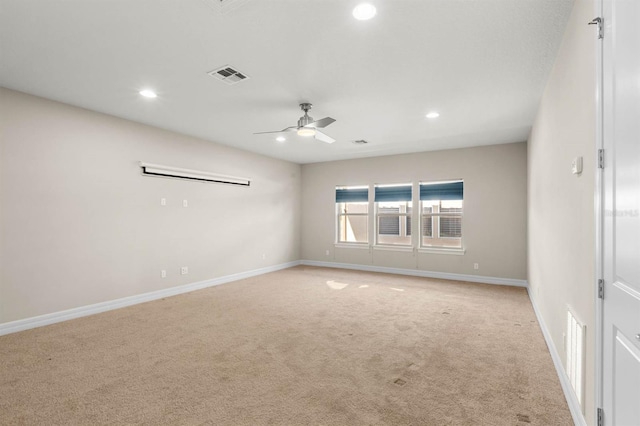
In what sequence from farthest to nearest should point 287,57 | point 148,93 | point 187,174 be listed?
1. point 187,174
2. point 148,93
3. point 287,57

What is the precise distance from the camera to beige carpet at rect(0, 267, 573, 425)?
6.67 feet

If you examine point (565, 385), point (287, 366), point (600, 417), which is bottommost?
point (287, 366)

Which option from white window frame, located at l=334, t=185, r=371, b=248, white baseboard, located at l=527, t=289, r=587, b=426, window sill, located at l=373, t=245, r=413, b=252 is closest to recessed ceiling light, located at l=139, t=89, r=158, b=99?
white baseboard, located at l=527, t=289, r=587, b=426

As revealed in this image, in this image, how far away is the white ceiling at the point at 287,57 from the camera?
2176 millimetres

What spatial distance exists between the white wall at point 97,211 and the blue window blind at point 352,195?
2621 mm

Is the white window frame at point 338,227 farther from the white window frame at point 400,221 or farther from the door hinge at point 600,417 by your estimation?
the door hinge at point 600,417

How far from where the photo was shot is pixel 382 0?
2047mm

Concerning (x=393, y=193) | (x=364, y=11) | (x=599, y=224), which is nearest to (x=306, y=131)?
(x=364, y=11)

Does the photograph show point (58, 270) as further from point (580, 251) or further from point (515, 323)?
point (515, 323)

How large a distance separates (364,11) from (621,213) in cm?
191

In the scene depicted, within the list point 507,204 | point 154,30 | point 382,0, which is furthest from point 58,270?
point 507,204

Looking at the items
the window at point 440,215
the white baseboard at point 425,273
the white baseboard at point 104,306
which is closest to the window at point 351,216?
the white baseboard at point 425,273

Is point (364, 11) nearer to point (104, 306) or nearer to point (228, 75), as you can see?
point (228, 75)

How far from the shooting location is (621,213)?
4.22 ft
